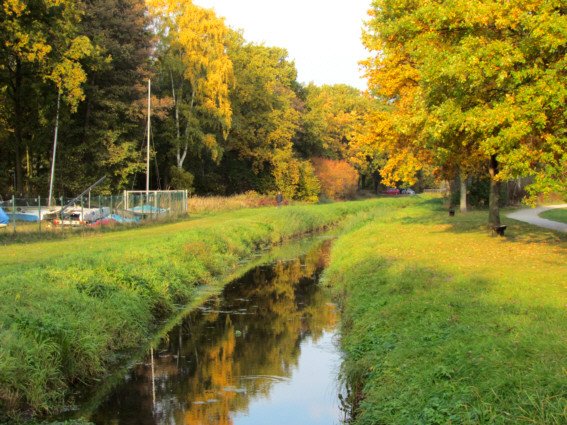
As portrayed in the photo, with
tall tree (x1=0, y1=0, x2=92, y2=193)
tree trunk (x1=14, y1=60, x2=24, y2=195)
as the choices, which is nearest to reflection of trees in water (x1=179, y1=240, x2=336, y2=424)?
tall tree (x1=0, y1=0, x2=92, y2=193)


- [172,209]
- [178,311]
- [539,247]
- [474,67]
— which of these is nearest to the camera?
[474,67]

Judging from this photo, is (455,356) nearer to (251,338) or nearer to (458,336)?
(458,336)

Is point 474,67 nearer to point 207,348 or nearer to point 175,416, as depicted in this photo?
point 207,348

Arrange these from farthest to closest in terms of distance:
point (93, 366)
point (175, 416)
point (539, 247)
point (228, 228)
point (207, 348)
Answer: point (228, 228)
point (539, 247)
point (207, 348)
point (93, 366)
point (175, 416)

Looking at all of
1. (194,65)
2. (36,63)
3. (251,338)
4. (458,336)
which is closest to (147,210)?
(36,63)

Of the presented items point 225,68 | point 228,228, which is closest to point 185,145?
point 225,68

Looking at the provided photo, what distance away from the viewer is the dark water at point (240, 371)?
945cm

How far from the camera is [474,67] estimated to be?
15000mm

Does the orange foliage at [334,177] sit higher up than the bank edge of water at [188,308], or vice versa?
the orange foliage at [334,177]

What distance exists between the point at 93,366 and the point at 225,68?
138 feet

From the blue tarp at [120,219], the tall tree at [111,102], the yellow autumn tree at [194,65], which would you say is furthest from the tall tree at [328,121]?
the blue tarp at [120,219]

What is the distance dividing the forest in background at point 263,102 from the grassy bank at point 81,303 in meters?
8.65

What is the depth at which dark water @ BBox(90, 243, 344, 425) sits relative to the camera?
31.0ft

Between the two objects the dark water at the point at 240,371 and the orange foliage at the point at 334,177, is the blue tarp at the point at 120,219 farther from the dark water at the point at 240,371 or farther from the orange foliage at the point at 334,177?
the orange foliage at the point at 334,177
